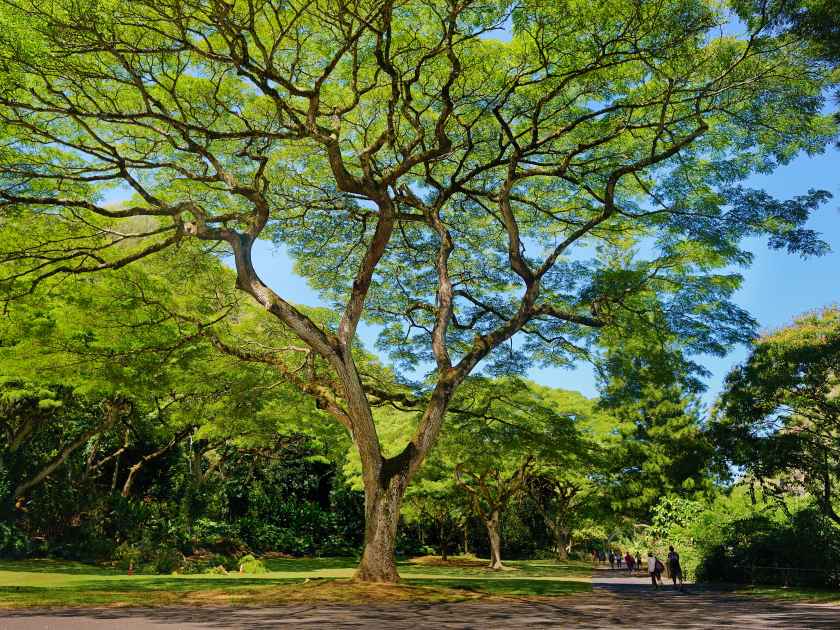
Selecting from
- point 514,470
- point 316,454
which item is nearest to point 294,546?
point 316,454

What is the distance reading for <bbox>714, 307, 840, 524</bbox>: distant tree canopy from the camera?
1622 centimetres

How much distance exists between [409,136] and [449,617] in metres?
10.8

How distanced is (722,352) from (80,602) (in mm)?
12998

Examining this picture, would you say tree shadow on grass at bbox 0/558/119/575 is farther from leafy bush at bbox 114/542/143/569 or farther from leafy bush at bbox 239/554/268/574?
leafy bush at bbox 239/554/268/574

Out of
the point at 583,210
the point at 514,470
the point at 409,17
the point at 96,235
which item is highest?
the point at 409,17

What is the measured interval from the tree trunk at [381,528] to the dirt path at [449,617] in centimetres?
205

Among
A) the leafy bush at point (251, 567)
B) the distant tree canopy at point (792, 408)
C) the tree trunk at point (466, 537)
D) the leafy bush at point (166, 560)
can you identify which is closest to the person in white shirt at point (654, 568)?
the distant tree canopy at point (792, 408)

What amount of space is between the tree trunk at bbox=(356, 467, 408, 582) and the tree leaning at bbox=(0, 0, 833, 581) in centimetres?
4

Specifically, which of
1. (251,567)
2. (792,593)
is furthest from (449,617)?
(251,567)

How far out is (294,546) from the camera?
34156 mm

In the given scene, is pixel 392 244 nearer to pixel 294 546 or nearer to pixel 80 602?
pixel 80 602

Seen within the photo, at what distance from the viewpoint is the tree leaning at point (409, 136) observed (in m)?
11.6

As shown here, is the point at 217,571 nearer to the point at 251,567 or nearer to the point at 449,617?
the point at 251,567

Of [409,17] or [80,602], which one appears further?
[409,17]
